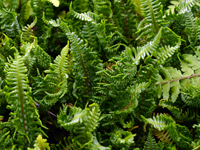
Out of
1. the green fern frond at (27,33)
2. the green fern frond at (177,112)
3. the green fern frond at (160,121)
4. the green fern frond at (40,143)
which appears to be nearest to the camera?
the green fern frond at (40,143)

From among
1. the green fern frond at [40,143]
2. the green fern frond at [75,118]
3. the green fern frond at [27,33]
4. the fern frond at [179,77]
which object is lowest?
the green fern frond at [40,143]

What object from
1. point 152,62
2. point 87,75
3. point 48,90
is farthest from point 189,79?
point 48,90

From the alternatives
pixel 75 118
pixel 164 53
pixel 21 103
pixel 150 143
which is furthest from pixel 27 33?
pixel 150 143

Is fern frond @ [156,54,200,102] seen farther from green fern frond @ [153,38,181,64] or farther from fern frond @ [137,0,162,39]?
fern frond @ [137,0,162,39]

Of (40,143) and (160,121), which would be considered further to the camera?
(160,121)

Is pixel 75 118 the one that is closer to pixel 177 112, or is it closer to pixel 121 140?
pixel 121 140

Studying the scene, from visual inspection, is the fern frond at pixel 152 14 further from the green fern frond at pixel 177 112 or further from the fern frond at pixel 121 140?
the fern frond at pixel 121 140

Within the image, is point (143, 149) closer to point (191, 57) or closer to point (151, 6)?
point (191, 57)

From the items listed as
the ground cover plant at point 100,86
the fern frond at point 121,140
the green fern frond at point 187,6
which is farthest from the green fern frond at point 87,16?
the fern frond at point 121,140

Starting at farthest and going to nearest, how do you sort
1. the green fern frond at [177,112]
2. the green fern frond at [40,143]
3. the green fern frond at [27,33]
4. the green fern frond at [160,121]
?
the green fern frond at [27,33] < the green fern frond at [177,112] < the green fern frond at [160,121] < the green fern frond at [40,143]

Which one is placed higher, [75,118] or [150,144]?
[75,118]
